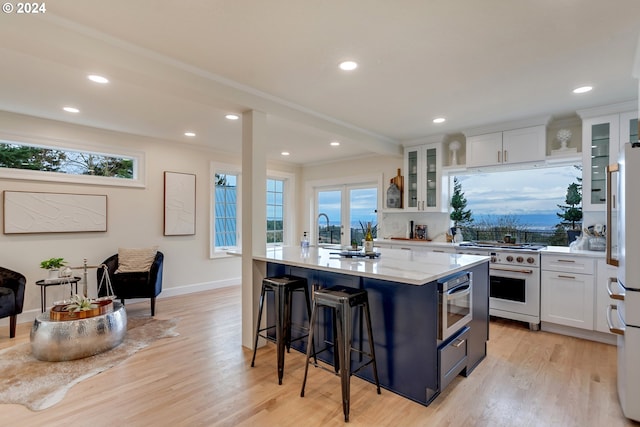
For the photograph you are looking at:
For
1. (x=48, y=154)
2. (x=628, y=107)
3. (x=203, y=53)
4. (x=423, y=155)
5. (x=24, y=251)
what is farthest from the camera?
(x=423, y=155)

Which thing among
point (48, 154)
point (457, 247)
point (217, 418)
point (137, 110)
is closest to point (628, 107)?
point (457, 247)

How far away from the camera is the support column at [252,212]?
312cm

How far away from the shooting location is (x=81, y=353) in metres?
2.89

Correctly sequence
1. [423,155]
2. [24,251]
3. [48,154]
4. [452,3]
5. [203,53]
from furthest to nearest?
[423,155]
[48,154]
[24,251]
[203,53]
[452,3]

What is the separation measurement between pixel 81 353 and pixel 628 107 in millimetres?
5941

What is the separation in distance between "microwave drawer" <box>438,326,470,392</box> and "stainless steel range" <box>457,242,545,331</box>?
1614 millimetres

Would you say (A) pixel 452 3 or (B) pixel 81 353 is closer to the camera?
(A) pixel 452 3

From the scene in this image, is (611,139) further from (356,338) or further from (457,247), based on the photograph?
(356,338)

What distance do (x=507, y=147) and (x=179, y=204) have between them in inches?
195

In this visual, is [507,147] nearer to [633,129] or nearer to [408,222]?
[633,129]

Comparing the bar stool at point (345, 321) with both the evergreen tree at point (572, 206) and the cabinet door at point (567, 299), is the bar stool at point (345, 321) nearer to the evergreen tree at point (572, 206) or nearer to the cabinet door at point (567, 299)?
the cabinet door at point (567, 299)

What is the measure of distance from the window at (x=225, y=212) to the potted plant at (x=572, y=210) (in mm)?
5220

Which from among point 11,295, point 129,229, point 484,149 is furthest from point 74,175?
point 484,149

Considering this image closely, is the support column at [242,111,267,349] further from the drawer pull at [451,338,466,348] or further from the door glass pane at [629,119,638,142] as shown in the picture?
the door glass pane at [629,119,638,142]
